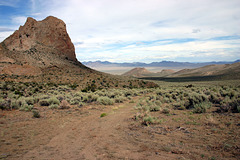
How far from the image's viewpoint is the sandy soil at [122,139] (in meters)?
4.96

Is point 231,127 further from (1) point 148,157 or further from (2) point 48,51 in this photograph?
(2) point 48,51

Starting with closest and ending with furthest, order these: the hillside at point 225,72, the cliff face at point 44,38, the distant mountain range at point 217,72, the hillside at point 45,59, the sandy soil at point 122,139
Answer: the sandy soil at point 122,139 < the hillside at point 45,59 < the cliff face at point 44,38 < the hillside at point 225,72 < the distant mountain range at point 217,72

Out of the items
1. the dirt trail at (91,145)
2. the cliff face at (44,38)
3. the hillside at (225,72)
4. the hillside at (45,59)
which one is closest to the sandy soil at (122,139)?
the dirt trail at (91,145)

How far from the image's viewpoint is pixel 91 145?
19.5 feet

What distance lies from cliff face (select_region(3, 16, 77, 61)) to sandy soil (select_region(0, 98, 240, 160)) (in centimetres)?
Result: 4883

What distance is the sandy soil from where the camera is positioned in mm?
4961

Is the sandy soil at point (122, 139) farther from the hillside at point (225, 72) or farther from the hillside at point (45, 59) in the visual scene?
the hillside at point (225, 72)

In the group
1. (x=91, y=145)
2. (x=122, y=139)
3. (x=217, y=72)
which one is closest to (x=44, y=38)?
(x=91, y=145)

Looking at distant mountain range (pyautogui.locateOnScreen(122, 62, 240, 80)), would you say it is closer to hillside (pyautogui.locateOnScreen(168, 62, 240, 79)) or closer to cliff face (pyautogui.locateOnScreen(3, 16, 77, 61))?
hillside (pyautogui.locateOnScreen(168, 62, 240, 79))

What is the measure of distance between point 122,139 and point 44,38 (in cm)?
5737

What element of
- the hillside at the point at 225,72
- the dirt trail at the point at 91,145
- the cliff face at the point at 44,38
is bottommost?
the dirt trail at the point at 91,145

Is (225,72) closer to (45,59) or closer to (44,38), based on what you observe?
(45,59)

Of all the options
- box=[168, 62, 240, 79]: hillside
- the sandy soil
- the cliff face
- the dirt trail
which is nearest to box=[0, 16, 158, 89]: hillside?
the cliff face

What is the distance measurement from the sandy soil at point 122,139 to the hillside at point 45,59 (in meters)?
22.2
